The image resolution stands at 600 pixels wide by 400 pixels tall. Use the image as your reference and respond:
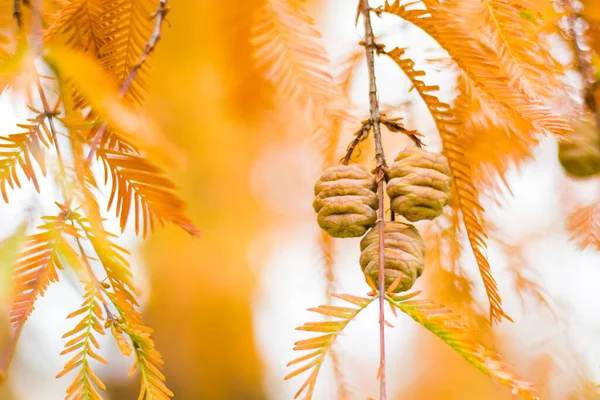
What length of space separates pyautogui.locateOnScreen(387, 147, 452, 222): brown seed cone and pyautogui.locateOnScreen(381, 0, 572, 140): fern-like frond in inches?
2.3

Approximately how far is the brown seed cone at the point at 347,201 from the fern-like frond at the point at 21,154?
18 centimetres

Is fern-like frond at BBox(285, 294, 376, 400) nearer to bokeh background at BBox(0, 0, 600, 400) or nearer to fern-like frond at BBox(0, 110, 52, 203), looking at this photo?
fern-like frond at BBox(0, 110, 52, 203)

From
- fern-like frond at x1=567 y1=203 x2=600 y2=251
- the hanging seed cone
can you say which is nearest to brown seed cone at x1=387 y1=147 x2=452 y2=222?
the hanging seed cone

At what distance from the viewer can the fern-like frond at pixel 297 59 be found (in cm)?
27

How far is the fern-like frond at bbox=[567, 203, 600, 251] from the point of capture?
1.86 ft

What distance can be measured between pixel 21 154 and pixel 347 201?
0.65 feet

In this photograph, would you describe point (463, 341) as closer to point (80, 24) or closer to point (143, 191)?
point (143, 191)

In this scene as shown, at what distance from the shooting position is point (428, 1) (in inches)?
14.5

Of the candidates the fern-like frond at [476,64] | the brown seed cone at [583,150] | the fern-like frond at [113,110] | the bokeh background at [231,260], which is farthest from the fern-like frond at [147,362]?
the bokeh background at [231,260]

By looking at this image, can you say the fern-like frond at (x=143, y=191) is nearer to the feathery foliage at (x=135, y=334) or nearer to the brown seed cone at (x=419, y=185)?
the feathery foliage at (x=135, y=334)

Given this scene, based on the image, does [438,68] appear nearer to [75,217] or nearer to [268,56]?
[268,56]

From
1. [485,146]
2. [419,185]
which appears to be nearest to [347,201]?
[419,185]

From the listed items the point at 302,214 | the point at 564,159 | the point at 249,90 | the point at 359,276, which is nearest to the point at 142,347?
the point at 249,90

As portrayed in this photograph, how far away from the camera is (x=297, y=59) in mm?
281
